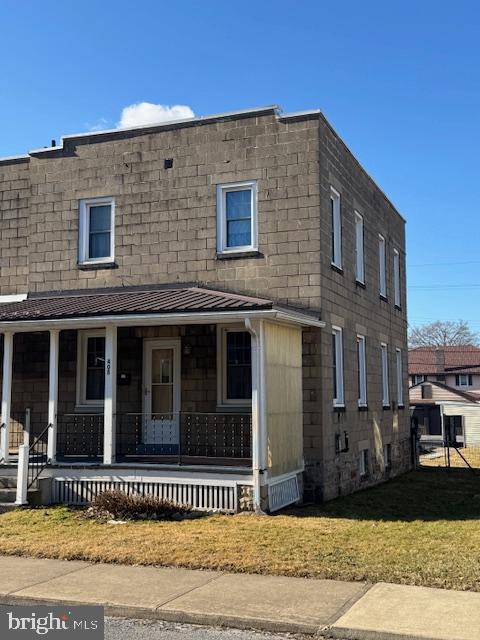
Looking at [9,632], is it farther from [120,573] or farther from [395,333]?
[395,333]

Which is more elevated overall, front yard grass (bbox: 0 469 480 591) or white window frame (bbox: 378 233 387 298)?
white window frame (bbox: 378 233 387 298)

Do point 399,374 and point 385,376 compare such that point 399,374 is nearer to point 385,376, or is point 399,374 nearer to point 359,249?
point 385,376

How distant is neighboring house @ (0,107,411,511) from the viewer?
505 inches

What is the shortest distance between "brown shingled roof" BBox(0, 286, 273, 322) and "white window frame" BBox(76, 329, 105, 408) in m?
0.78

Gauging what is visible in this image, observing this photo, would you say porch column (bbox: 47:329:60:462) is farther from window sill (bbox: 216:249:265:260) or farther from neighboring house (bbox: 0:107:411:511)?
window sill (bbox: 216:249:265:260)

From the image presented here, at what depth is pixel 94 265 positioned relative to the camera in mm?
15797

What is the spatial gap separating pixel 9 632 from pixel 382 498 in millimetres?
9730

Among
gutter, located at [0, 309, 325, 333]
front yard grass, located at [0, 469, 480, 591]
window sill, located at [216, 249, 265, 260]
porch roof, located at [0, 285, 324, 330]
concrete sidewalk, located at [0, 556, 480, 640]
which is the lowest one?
concrete sidewalk, located at [0, 556, 480, 640]

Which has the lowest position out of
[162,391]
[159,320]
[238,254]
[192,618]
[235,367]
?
[192,618]

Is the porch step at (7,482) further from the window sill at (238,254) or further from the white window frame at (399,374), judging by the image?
the white window frame at (399,374)

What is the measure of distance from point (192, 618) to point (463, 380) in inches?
2022

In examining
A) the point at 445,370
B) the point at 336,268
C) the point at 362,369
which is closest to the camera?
the point at 336,268

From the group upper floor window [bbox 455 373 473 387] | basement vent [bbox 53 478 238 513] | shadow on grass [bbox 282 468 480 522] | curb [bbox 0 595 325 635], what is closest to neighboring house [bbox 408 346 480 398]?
upper floor window [bbox 455 373 473 387]

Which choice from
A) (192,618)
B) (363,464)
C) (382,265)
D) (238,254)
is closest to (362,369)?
(363,464)
